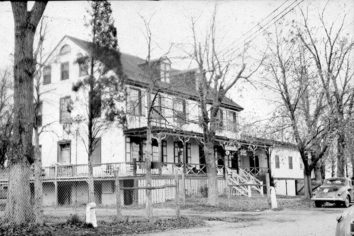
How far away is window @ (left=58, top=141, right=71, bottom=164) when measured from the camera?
3322 cm

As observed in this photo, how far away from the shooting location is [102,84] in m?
24.0

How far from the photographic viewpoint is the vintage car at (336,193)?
2355 cm

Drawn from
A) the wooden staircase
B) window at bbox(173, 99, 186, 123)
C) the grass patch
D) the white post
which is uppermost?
window at bbox(173, 99, 186, 123)

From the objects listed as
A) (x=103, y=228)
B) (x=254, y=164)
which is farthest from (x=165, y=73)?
(x=254, y=164)

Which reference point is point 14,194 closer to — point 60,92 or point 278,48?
point 278,48

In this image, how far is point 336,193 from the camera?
2361 centimetres

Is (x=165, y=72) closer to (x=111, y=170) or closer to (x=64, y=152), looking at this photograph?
(x=111, y=170)

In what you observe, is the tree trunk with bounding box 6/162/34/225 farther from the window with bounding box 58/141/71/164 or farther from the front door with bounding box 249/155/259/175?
the front door with bounding box 249/155/259/175

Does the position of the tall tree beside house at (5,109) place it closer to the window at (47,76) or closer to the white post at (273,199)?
the window at (47,76)

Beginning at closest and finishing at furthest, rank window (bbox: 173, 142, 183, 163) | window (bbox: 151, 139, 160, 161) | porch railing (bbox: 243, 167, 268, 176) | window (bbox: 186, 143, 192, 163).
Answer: window (bbox: 151, 139, 160, 161)
window (bbox: 173, 142, 183, 163)
window (bbox: 186, 143, 192, 163)
porch railing (bbox: 243, 167, 268, 176)

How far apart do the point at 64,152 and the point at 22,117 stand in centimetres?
2104

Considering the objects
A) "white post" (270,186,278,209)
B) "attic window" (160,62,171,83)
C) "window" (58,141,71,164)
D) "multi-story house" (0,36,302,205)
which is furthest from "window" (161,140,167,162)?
"white post" (270,186,278,209)

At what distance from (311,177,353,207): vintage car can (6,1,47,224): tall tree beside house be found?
15.5 metres

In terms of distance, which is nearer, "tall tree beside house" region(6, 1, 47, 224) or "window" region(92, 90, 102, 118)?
"tall tree beside house" region(6, 1, 47, 224)
